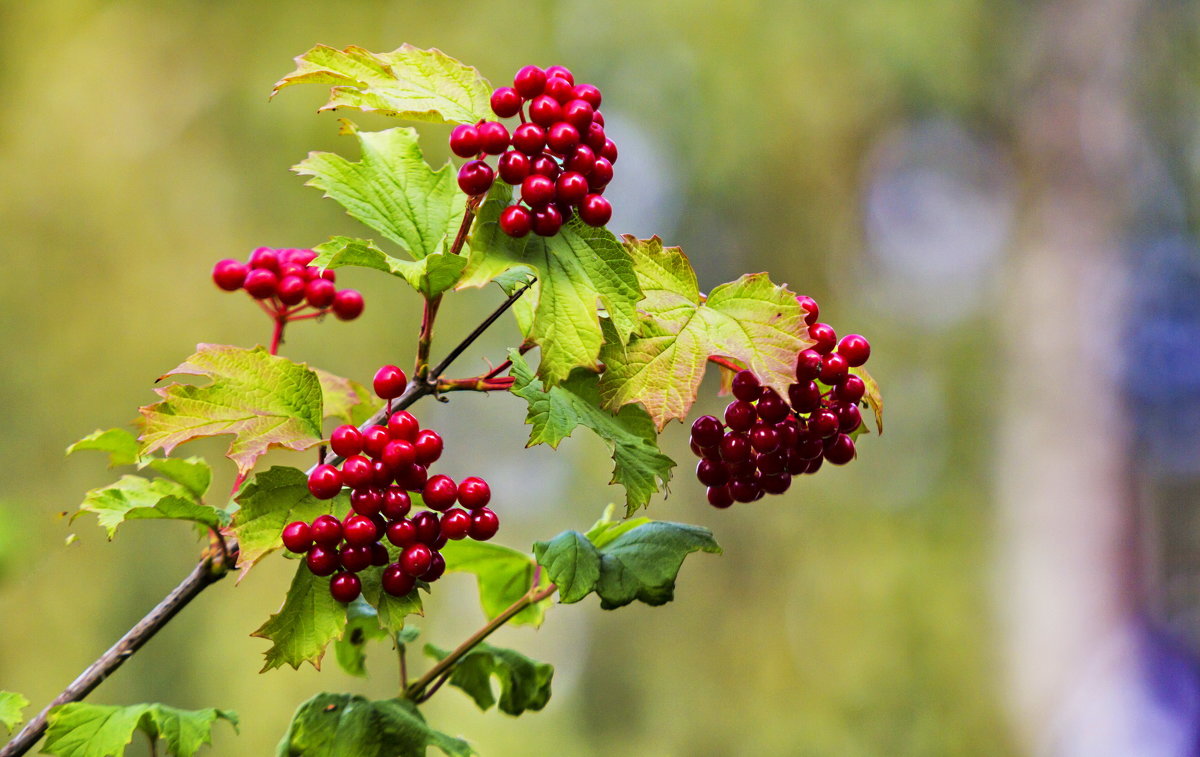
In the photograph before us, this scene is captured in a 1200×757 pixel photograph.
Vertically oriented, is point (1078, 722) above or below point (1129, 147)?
below

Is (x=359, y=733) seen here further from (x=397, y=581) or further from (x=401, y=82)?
(x=401, y=82)

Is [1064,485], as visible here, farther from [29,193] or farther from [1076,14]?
[29,193]

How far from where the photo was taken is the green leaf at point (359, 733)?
0.60 meters

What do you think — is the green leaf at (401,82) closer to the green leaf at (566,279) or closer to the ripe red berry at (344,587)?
the green leaf at (566,279)

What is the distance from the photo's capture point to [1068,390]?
A: 141 inches

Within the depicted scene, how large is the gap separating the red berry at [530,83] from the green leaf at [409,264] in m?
0.10

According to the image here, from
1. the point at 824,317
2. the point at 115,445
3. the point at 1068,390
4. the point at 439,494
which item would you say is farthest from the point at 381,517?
the point at 824,317

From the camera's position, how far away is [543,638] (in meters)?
3.99

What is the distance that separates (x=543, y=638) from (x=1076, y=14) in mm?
3274

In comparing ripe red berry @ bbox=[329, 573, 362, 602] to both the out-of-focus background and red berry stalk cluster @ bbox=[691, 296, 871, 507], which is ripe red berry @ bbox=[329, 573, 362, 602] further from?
the out-of-focus background

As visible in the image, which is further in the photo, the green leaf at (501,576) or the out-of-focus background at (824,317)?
the out-of-focus background at (824,317)

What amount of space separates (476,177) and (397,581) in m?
0.22

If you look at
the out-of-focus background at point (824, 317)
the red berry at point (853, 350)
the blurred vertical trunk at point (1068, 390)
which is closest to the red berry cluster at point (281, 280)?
the red berry at point (853, 350)

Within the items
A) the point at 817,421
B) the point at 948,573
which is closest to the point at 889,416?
the point at 948,573
